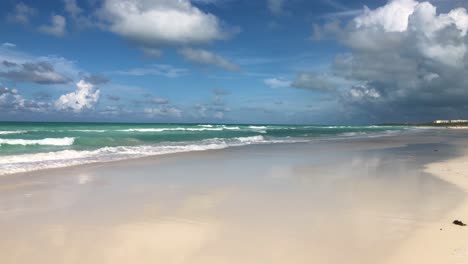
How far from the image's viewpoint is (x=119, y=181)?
9391mm

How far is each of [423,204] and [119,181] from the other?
6642 millimetres

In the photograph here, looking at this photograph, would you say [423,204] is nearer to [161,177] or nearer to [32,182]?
[161,177]

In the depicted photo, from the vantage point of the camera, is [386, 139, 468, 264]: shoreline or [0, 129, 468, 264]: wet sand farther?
[0, 129, 468, 264]: wet sand

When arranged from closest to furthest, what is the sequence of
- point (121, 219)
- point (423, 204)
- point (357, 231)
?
point (357, 231)
point (121, 219)
point (423, 204)

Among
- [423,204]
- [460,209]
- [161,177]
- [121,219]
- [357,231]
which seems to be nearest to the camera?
[357,231]

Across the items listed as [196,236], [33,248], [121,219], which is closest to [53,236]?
[33,248]

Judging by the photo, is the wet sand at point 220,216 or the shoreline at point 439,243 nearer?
the shoreline at point 439,243

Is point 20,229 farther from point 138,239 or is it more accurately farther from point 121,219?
point 138,239

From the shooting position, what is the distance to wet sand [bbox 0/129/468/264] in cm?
438

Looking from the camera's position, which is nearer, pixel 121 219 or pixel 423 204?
pixel 121 219

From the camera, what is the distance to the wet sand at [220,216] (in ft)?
14.4

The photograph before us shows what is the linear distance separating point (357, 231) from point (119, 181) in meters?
6.11

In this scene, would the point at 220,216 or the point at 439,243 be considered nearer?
the point at 439,243

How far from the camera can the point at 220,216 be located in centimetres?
600
